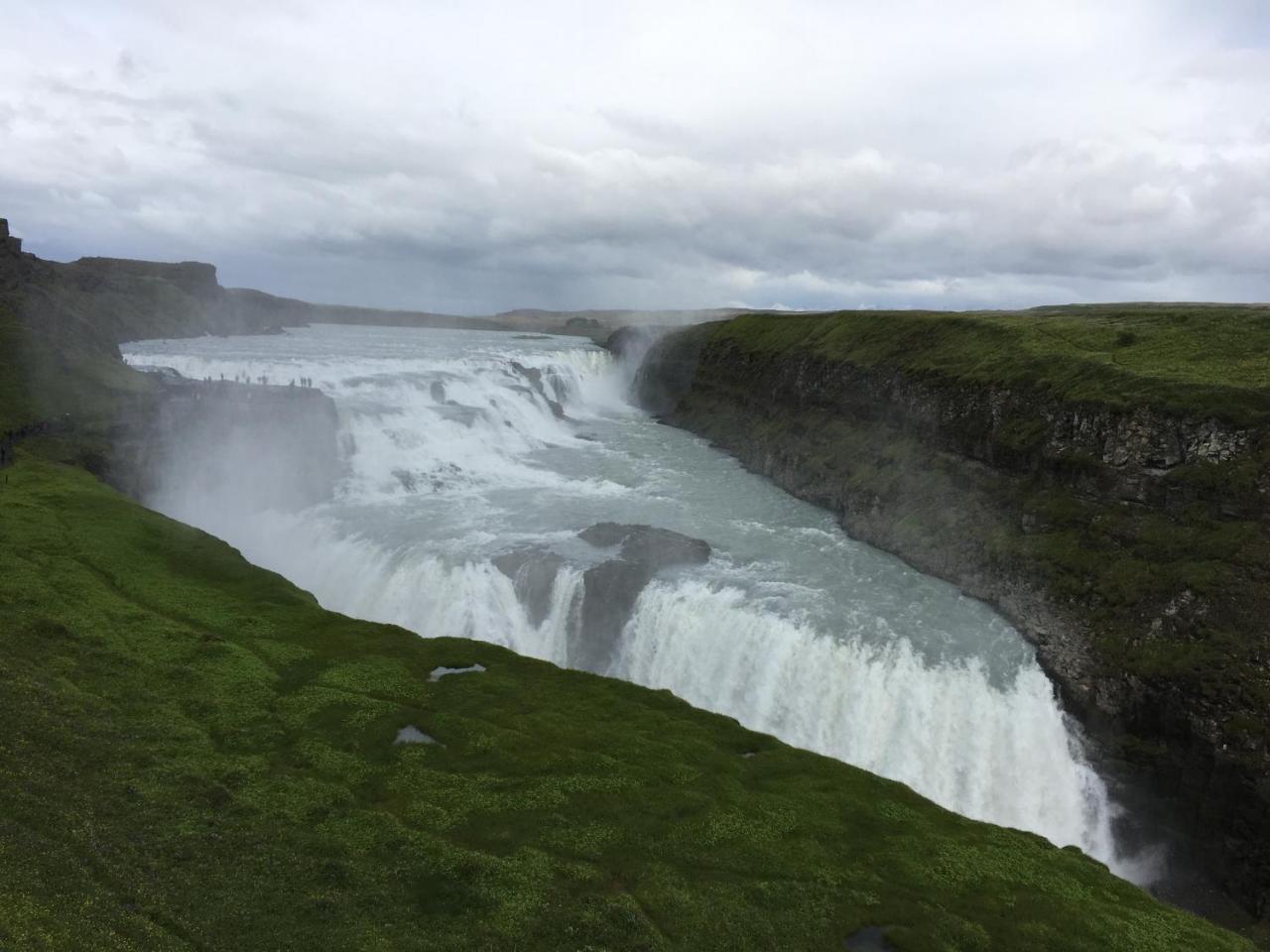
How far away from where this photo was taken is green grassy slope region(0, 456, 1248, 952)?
38.6 ft

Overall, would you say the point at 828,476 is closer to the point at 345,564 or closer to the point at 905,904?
the point at 345,564

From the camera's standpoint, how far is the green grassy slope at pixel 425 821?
11758 mm

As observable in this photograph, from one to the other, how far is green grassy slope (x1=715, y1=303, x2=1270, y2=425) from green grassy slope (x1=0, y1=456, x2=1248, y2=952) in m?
23.0

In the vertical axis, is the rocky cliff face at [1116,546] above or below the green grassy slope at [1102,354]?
below

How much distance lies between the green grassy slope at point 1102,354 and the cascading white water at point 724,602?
12089 mm

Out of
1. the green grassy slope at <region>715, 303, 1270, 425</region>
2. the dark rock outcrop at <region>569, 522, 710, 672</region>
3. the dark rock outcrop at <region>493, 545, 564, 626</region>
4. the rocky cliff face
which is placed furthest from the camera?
the dark rock outcrop at <region>493, 545, 564, 626</region>

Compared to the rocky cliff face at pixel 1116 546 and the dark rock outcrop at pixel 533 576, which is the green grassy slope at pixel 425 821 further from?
the rocky cliff face at pixel 1116 546

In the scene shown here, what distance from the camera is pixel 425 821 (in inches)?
567

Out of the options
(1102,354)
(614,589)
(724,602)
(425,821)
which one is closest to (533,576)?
Answer: (614,589)

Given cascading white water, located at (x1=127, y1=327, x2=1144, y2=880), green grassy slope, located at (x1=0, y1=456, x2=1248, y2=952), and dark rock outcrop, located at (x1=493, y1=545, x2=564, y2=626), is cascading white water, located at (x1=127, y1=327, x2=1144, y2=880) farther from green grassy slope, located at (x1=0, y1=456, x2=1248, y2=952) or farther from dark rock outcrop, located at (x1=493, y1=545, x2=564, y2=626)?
green grassy slope, located at (x1=0, y1=456, x2=1248, y2=952)

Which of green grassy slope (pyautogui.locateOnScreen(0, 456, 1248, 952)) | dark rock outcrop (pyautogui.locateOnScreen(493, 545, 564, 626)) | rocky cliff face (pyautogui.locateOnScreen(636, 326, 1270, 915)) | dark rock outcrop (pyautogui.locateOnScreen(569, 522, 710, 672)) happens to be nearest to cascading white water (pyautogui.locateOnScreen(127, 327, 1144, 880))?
dark rock outcrop (pyautogui.locateOnScreen(493, 545, 564, 626))

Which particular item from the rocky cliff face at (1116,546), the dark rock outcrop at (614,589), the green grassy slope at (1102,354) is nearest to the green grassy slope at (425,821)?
the dark rock outcrop at (614,589)

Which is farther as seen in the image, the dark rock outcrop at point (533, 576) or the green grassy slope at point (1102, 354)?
the dark rock outcrop at point (533, 576)

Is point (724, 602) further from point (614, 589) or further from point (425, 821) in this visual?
point (425, 821)
